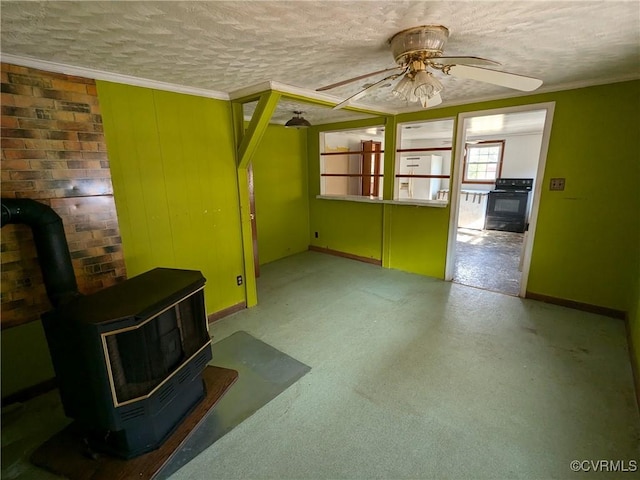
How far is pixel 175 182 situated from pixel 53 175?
785 millimetres

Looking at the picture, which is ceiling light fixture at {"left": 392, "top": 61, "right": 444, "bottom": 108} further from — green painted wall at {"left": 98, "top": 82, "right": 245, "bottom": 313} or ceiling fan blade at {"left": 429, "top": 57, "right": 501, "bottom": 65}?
green painted wall at {"left": 98, "top": 82, "right": 245, "bottom": 313}

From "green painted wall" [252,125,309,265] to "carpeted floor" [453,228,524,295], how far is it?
2.61 metres

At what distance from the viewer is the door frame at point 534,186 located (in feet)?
9.57

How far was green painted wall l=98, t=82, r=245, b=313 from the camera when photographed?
2230 mm

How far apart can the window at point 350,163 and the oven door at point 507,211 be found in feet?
9.03

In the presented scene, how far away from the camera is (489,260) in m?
4.55

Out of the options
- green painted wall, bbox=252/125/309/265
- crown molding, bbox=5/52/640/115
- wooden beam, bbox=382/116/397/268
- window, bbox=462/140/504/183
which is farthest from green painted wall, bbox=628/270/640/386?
window, bbox=462/140/504/183

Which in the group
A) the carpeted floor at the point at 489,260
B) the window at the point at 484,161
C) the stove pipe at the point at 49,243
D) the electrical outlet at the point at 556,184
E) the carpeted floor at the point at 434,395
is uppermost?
the window at the point at 484,161

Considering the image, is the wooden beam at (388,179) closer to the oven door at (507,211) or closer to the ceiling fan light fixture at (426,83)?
→ the ceiling fan light fixture at (426,83)

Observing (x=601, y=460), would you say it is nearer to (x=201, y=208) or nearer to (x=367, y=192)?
(x=201, y=208)

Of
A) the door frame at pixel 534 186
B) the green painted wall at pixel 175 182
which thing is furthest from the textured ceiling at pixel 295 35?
the door frame at pixel 534 186

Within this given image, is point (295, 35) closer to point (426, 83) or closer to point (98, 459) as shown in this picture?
point (426, 83)

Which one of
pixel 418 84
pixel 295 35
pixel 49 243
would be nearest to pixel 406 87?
pixel 418 84

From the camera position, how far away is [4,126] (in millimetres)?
1722
